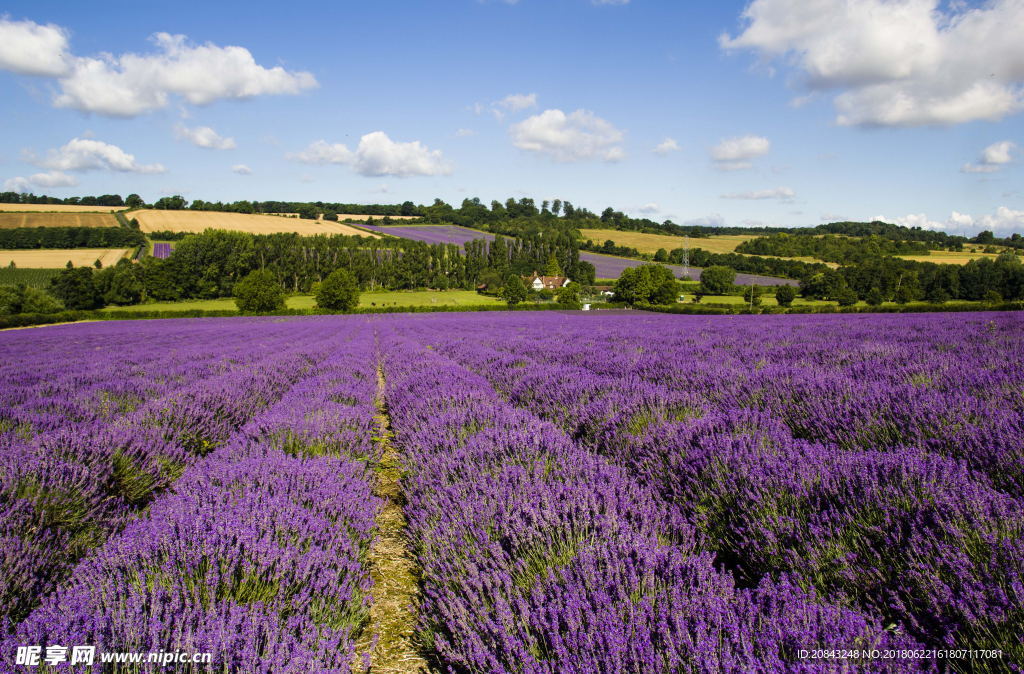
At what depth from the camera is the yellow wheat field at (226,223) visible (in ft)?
212

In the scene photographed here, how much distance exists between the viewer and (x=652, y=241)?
88.4 m

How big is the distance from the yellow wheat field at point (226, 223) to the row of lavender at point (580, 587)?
2836 inches

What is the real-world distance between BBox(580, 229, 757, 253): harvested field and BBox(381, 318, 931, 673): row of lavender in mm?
83675

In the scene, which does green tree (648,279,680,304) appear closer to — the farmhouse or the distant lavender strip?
the distant lavender strip

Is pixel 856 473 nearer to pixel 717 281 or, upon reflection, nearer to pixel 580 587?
pixel 580 587

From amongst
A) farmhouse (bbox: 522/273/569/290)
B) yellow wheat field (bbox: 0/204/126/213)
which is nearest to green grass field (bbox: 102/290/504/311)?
farmhouse (bbox: 522/273/569/290)

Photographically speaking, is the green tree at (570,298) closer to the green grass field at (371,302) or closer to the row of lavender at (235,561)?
the green grass field at (371,302)

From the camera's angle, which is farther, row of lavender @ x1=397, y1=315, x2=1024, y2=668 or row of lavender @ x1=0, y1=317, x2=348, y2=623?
row of lavender @ x1=0, y1=317, x2=348, y2=623

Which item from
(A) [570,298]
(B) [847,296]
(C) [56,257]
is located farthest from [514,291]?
(C) [56,257]

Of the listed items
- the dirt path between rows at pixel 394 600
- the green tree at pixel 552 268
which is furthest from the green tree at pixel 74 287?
the green tree at pixel 552 268

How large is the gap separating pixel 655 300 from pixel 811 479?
5375 centimetres

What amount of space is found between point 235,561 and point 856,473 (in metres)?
2.35

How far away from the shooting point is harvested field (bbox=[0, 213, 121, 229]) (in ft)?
187

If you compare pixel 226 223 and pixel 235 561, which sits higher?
pixel 226 223
